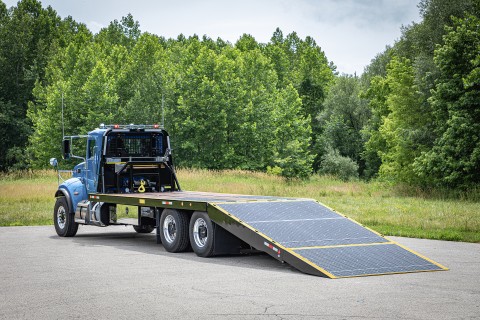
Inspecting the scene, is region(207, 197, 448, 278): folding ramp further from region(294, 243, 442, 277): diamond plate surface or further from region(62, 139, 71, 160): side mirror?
region(62, 139, 71, 160): side mirror

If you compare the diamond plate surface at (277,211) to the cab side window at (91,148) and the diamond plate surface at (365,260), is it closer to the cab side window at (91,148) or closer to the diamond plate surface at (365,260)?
the diamond plate surface at (365,260)

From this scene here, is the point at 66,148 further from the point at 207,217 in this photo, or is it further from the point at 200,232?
the point at 207,217

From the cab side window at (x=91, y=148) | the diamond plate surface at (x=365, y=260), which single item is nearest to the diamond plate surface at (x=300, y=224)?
the diamond plate surface at (x=365, y=260)

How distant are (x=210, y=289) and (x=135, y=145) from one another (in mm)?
9248

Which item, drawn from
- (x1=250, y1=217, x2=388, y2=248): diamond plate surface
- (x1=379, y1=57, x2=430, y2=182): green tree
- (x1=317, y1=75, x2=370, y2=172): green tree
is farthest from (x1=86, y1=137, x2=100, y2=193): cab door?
(x1=317, y1=75, x2=370, y2=172): green tree

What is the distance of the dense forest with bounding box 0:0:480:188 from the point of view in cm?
4759

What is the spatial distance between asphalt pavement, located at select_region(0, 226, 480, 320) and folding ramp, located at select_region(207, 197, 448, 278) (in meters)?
0.34

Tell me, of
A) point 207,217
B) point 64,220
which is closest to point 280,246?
point 207,217

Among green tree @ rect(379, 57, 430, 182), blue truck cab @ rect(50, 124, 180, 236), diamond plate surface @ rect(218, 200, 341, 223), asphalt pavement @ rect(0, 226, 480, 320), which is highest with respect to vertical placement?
green tree @ rect(379, 57, 430, 182)

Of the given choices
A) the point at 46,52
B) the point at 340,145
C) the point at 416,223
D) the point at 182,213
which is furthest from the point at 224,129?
the point at 182,213

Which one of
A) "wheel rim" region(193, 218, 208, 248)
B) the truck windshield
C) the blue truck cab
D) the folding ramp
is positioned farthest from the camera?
the truck windshield

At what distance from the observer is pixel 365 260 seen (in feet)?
40.7

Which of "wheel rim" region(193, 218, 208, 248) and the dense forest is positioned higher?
the dense forest

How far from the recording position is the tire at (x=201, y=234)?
46.1 feet
